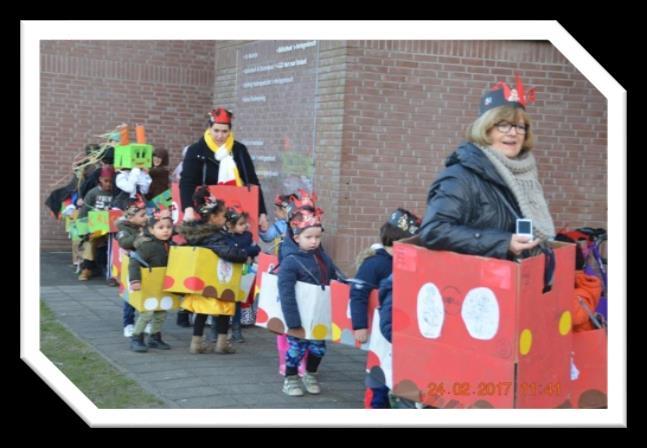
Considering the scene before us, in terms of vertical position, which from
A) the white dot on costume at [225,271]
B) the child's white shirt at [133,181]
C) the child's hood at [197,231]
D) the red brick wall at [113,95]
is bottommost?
the white dot on costume at [225,271]

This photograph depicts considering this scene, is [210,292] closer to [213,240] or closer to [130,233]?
[213,240]

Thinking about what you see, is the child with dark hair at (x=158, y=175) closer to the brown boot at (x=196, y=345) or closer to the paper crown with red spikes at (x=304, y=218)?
the brown boot at (x=196, y=345)

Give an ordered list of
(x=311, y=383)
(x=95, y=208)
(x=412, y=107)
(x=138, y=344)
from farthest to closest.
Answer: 1. (x=95, y=208)
2. (x=412, y=107)
3. (x=138, y=344)
4. (x=311, y=383)

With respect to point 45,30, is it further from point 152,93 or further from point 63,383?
point 152,93

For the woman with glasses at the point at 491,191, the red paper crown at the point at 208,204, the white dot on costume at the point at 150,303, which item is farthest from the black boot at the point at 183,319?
the woman with glasses at the point at 491,191

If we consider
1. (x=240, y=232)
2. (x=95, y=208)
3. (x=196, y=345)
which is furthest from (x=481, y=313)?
(x=95, y=208)

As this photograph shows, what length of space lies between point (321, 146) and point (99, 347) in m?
3.20

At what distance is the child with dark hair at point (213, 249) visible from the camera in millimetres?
7559

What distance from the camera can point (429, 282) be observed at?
4.91 m

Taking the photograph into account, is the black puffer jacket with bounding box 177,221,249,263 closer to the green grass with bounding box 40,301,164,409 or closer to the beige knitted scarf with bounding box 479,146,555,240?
the green grass with bounding box 40,301,164,409

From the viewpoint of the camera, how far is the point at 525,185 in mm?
4988

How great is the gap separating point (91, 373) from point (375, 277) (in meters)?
2.62

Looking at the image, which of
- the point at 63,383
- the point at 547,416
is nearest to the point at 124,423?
the point at 63,383

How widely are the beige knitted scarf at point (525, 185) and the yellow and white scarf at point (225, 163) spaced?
141 inches
